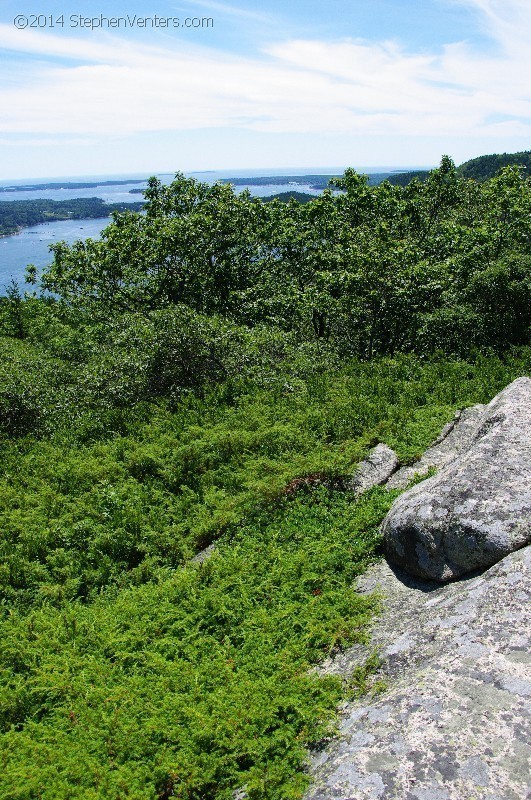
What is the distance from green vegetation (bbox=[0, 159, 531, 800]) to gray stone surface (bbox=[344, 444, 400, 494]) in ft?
0.91

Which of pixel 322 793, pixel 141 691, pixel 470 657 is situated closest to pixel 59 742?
pixel 141 691

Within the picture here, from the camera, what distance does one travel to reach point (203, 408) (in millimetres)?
14852

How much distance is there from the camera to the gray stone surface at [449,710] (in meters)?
3.86

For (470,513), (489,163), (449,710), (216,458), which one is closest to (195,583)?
(470,513)

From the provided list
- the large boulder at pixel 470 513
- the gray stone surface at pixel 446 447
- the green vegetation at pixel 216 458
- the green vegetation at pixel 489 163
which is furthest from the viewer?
the green vegetation at pixel 489 163

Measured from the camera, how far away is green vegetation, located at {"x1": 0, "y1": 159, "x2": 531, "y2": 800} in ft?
17.6

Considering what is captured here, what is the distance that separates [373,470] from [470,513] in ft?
12.4

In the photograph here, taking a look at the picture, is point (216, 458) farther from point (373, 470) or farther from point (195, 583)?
point (195, 583)

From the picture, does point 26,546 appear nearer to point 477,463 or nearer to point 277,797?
point 277,797

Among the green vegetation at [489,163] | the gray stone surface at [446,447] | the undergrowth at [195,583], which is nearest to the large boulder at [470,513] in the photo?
the undergrowth at [195,583]

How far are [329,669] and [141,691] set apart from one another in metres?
2.13

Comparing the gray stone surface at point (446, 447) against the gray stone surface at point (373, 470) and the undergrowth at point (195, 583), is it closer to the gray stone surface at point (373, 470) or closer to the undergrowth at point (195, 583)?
the gray stone surface at point (373, 470)

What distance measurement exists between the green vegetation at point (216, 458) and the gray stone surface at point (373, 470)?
277mm

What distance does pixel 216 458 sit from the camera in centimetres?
1212
